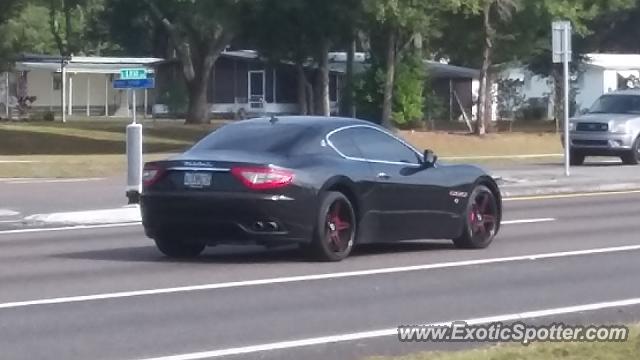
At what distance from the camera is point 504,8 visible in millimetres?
52375

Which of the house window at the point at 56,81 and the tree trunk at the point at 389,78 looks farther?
the house window at the point at 56,81

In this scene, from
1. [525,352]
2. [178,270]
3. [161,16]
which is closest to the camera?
[525,352]

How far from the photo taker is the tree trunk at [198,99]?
65312 mm

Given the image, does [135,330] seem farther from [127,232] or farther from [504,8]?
[504,8]

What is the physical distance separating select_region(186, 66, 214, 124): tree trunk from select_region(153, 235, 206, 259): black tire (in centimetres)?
4806

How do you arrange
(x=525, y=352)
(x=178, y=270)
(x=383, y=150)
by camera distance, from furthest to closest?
(x=383, y=150) < (x=178, y=270) < (x=525, y=352)

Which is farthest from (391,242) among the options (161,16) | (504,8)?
(161,16)

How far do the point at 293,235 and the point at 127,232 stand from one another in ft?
16.9

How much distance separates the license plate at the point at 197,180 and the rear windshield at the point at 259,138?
622 mm

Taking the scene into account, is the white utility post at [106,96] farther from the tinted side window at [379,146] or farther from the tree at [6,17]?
the tinted side window at [379,146]

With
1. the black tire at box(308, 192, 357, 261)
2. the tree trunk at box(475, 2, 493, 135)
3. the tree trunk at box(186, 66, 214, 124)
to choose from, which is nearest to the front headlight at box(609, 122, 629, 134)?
the tree trunk at box(475, 2, 493, 135)

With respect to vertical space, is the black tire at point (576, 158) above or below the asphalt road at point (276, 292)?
above

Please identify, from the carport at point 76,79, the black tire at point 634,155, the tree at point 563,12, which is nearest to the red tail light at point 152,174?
the black tire at point 634,155

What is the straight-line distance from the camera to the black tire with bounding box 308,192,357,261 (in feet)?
52.6
